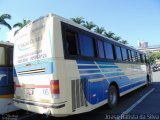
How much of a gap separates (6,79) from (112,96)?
4.03 m

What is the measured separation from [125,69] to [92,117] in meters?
4.02

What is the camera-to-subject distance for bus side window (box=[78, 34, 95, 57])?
7.12m

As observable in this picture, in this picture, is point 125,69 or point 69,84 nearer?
point 69,84

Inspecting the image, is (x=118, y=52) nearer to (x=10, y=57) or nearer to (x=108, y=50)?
(x=108, y=50)

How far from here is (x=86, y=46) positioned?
7.41 metres

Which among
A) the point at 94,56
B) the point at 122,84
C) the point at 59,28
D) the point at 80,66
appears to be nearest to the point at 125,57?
the point at 122,84

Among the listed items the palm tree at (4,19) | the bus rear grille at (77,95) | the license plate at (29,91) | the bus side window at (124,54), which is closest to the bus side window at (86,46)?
the bus rear grille at (77,95)

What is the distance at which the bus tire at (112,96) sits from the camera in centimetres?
877

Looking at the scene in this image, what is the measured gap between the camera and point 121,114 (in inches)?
315

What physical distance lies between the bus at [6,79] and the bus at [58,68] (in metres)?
0.36

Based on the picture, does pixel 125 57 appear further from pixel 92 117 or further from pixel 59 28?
pixel 59 28

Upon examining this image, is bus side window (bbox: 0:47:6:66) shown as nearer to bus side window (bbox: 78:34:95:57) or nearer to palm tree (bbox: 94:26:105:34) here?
bus side window (bbox: 78:34:95:57)

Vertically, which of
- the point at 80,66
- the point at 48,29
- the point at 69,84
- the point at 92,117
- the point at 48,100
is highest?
the point at 48,29

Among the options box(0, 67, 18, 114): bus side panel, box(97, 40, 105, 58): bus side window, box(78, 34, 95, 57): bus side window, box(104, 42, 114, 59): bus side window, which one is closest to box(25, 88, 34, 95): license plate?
box(0, 67, 18, 114): bus side panel
